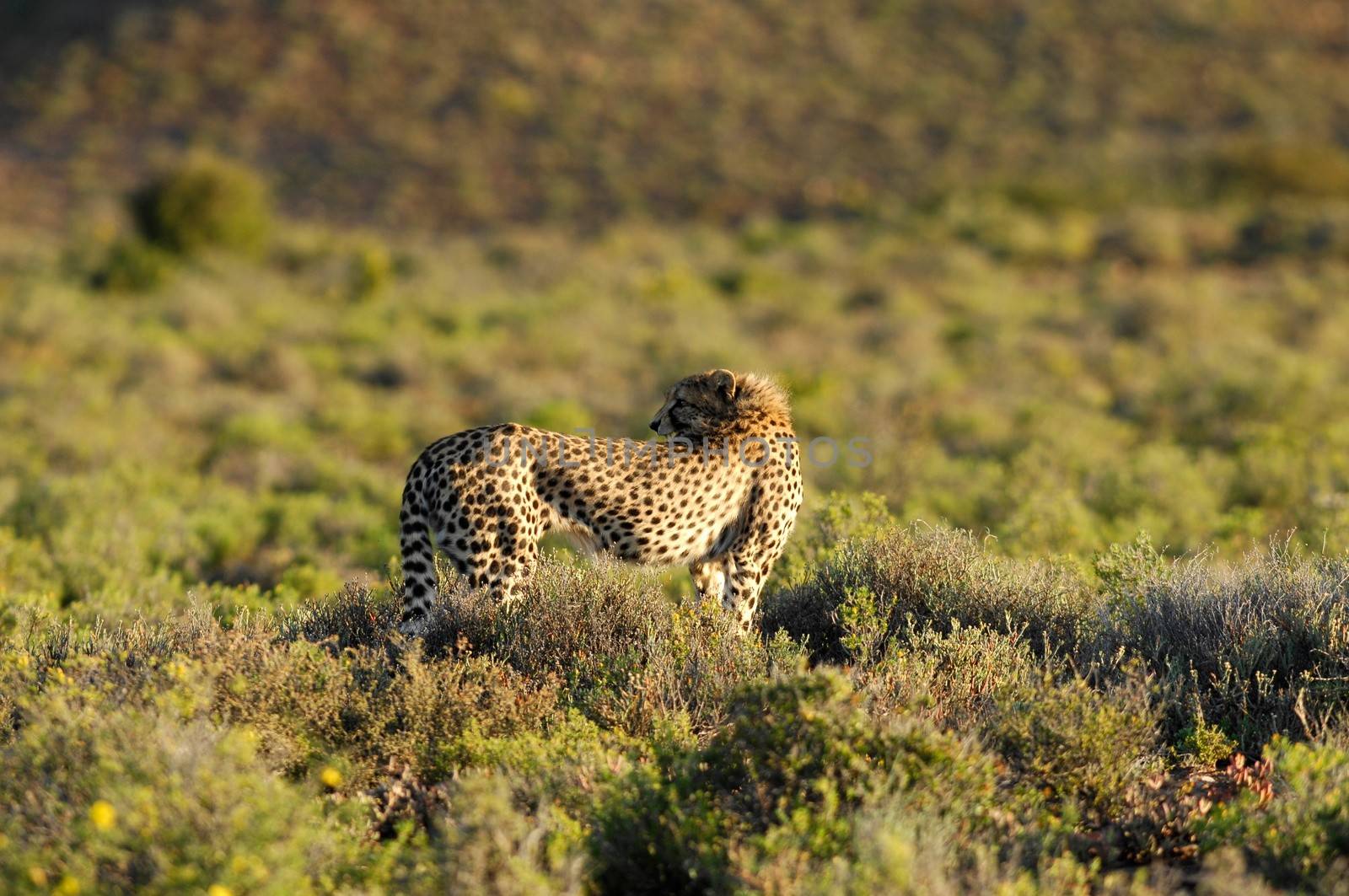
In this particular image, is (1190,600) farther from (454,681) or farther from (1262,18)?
(1262,18)

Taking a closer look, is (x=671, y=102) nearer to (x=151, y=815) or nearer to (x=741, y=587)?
(x=741, y=587)

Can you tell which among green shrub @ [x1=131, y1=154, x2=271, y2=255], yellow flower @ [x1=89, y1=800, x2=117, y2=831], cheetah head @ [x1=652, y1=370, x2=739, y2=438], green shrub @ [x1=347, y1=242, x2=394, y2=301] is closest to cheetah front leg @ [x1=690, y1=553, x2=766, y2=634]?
cheetah head @ [x1=652, y1=370, x2=739, y2=438]

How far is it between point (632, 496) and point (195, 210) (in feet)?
72.3

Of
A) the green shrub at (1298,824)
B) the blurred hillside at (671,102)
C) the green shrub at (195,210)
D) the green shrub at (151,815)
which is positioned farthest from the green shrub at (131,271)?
the green shrub at (1298,824)

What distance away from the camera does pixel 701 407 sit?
656cm

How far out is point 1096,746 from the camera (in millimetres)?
4402

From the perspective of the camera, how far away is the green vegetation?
399 centimetres

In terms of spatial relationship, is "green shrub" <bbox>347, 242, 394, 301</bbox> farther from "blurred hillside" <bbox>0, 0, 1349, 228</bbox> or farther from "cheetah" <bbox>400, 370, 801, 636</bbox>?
"cheetah" <bbox>400, 370, 801, 636</bbox>

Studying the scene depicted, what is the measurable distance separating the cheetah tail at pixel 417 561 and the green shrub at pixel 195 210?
21114 millimetres

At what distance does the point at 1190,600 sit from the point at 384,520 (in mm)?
6891

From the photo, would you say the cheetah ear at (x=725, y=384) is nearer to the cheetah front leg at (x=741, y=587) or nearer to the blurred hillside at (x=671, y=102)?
the cheetah front leg at (x=741, y=587)

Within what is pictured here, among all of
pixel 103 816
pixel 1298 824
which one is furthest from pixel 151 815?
pixel 1298 824

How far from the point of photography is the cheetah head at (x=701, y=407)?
256 inches

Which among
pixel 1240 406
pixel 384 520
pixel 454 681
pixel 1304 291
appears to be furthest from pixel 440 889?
pixel 1304 291
